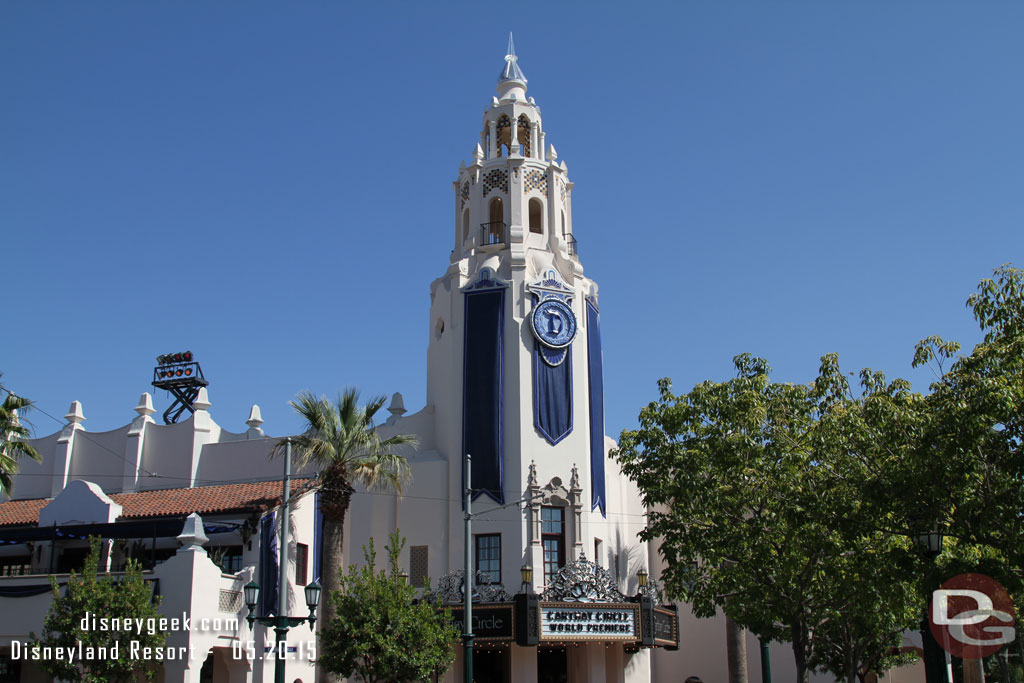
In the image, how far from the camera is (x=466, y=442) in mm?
38125

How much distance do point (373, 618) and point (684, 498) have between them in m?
10.9

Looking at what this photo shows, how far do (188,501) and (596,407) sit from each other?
15.2 metres

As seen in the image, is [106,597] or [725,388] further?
[725,388]

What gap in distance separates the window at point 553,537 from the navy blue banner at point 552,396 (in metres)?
2.55

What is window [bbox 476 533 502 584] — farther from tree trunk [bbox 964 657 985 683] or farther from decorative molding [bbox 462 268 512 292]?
tree trunk [bbox 964 657 985 683]

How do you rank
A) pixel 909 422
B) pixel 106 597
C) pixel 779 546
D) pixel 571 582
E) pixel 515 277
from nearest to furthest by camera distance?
pixel 909 422
pixel 106 597
pixel 779 546
pixel 571 582
pixel 515 277

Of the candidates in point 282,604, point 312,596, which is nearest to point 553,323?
point 312,596

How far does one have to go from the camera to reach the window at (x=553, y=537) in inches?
1465

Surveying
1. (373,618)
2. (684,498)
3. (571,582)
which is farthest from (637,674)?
(373,618)

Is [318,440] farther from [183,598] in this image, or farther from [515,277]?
[515,277]

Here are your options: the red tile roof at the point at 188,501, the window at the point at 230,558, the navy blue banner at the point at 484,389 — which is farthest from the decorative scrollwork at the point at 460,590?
the window at the point at 230,558

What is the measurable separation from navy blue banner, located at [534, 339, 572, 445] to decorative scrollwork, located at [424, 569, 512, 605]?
5.59 metres

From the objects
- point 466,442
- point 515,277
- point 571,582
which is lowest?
point 571,582

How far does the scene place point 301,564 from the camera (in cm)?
3456
